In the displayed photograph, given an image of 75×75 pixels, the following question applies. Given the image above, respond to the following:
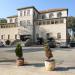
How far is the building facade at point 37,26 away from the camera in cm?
5103

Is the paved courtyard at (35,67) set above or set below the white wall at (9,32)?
below

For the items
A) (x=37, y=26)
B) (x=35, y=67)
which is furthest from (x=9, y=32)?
(x=35, y=67)

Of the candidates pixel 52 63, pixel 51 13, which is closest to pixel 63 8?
pixel 51 13

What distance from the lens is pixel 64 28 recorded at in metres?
50.0

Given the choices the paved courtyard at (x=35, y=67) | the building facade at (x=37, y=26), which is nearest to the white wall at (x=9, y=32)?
the building facade at (x=37, y=26)

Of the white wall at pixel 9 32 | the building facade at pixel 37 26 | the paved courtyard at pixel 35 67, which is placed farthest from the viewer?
the white wall at pixel 9 32

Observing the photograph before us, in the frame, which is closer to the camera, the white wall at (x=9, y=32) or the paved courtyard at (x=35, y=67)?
the paved courtyard at (x=35, y=67)

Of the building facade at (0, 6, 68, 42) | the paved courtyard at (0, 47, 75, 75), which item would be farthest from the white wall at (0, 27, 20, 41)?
the paved courtyard at (0, 47, 75, 75)

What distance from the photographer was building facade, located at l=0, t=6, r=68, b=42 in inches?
2009

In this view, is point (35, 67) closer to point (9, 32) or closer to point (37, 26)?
point (37, 26)

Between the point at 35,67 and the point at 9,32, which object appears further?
the point at 9,32

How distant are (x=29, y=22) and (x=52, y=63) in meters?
43.5

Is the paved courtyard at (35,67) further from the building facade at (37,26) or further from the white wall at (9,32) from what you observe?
the white wall at (9,32)

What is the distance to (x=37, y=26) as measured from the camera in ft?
179
